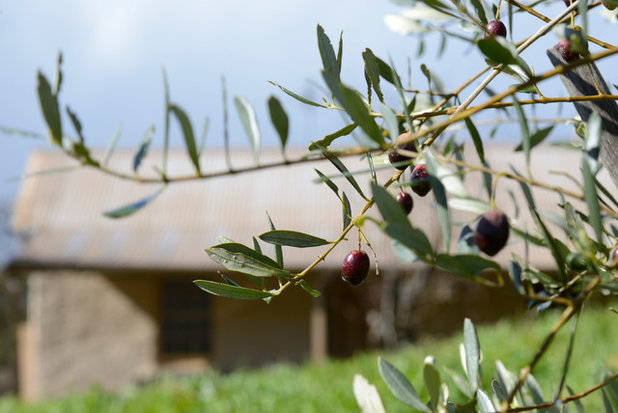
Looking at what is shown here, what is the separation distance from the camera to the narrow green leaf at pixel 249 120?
704mm

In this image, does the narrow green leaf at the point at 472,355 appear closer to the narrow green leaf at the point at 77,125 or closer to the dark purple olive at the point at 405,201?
the dark purple olive at the point at 405,201

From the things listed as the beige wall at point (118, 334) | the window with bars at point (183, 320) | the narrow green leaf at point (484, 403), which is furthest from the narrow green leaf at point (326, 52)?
the window with bars at point (183, 320)

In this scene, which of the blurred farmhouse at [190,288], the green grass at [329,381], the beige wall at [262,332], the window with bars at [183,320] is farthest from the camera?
the window with bars at [183,320]

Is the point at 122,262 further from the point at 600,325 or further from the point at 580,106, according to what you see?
the point at 580,106

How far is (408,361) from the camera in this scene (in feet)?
18.3

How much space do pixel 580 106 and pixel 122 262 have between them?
34.7 ft

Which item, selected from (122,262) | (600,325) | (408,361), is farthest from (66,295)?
(600,325)

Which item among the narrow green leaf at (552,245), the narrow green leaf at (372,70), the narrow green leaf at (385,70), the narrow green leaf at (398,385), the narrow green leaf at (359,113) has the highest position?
the narrow green leaf at (385,70)

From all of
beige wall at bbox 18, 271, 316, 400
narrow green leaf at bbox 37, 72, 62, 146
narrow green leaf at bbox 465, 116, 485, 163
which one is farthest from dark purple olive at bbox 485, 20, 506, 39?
beige wall at bbox 18, 271, 316, 400

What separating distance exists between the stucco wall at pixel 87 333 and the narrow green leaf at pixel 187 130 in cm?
1105

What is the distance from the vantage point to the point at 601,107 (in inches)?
32.4

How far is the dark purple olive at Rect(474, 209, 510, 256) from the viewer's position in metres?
0.55

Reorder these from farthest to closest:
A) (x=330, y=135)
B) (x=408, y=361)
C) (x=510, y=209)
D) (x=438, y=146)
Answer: (x=510, y=209)
(x=408, y=361)
(x=438, y=146)
(x=330, y=135)

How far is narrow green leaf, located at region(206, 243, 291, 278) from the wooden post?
0.45 meters
